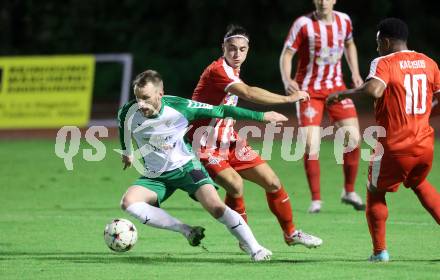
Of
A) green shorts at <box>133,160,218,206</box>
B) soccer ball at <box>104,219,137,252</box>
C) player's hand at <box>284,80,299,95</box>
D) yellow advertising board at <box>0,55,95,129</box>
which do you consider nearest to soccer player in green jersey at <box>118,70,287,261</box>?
green shorts at <box>133,160,218,206</box>

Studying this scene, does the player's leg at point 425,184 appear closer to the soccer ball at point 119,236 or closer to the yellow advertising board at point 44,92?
the soccer ball at point 119,236

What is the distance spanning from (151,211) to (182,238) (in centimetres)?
161

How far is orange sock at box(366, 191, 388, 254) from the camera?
7.38m

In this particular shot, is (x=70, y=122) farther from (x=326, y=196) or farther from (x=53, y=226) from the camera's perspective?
(x=53, y=226)

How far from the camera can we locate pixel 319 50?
446 inches

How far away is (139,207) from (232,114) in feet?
3.15

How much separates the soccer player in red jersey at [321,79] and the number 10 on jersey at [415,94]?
357 centimetres

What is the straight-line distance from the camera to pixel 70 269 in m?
7.37

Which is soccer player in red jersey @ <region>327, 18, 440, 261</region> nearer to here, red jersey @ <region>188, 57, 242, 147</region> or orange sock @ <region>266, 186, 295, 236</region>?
orange sock @ <region>266, 186, 295, 236</region>

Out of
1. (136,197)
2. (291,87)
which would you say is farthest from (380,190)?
(291,87)

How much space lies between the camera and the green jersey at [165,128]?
7777 millimetres

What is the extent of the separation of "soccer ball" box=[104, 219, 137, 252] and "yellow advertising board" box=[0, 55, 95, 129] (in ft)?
42.4

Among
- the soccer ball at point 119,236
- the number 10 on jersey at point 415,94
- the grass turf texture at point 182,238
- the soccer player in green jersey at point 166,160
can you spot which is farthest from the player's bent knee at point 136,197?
the number 10 on jersey at point 415,94

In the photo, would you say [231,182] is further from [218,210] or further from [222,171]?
[218,210]
